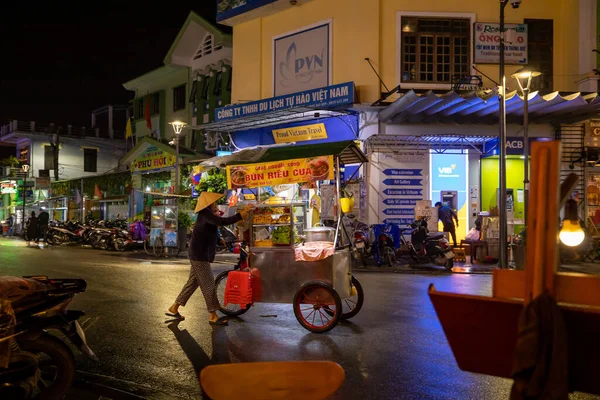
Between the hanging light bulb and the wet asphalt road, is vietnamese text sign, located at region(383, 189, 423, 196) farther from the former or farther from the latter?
the hanging light bulb

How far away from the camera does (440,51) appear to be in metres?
18.7

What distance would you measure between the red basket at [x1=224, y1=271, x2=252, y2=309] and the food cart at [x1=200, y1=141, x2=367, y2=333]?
11cm

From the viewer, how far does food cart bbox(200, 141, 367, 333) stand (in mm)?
7660

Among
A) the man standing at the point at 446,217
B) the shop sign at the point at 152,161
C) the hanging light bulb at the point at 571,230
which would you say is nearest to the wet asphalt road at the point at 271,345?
the hanging light bulb at the point at 571,230

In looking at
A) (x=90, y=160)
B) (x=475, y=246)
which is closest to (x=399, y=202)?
(x=475, y=246)

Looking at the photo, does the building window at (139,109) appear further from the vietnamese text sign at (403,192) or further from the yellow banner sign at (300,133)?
the vietnamese text sign at (403,192)

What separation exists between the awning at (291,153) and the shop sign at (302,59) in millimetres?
11024

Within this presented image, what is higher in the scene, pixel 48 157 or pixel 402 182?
pixel 48 157

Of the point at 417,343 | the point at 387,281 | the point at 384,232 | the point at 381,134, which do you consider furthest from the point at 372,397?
the point at 381,134

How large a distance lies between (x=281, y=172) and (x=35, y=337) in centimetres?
463

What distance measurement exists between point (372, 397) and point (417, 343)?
2106 mm

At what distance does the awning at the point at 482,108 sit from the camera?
15594mm

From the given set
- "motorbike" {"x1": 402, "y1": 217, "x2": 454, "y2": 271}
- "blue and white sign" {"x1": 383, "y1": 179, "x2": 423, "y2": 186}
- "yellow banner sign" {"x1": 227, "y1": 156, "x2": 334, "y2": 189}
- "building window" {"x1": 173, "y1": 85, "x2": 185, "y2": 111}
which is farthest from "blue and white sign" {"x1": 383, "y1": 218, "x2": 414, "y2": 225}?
"building window" {"x1": 173, "y1": 85, "x2": 185, "y2": 111}

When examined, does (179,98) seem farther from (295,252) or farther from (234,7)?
(295,252)
